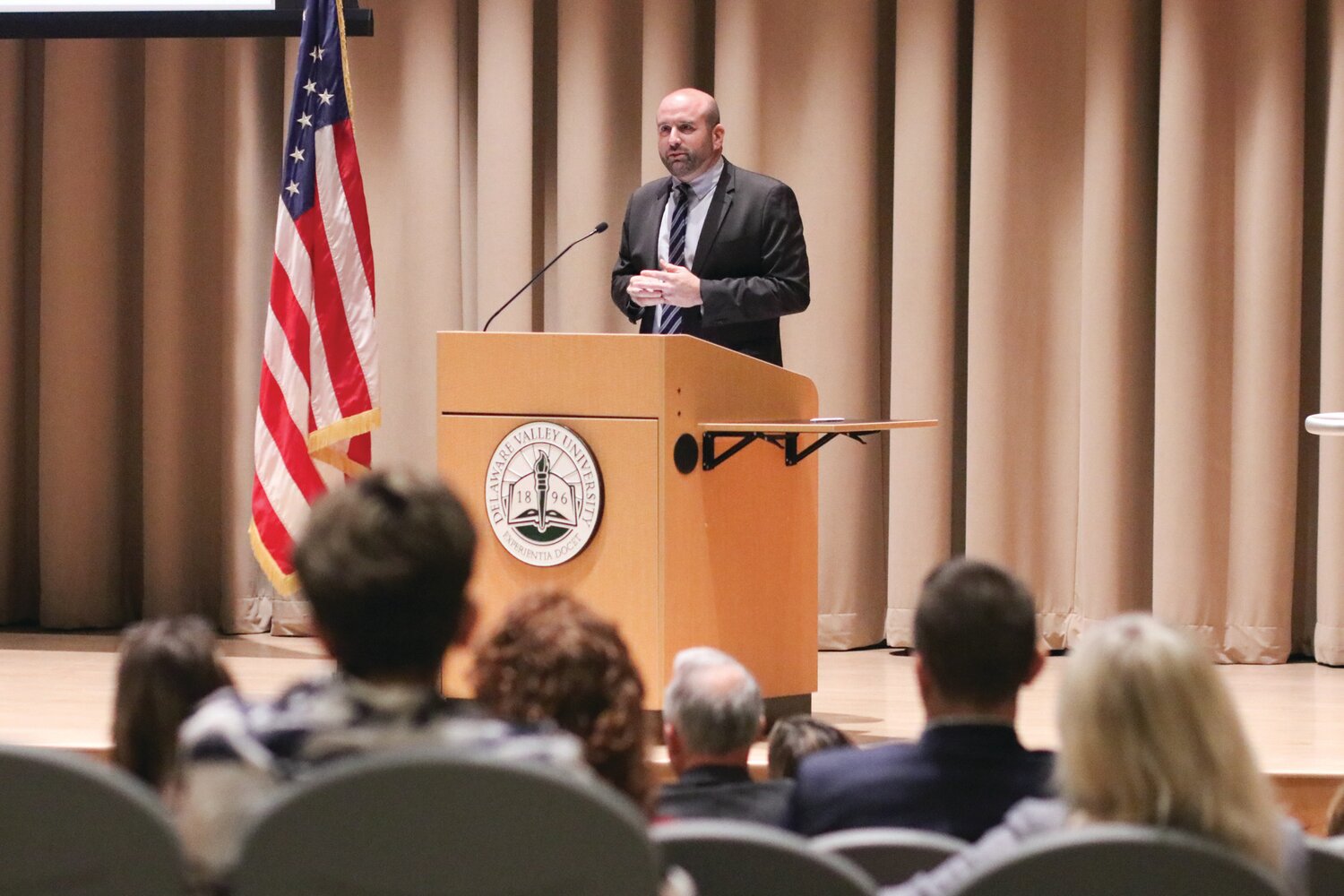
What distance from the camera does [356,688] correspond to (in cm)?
154

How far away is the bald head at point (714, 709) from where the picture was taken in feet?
7.32

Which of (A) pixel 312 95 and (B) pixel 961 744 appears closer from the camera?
(B) pixel 961 744

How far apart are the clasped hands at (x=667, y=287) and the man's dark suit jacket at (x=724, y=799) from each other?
2033 mm

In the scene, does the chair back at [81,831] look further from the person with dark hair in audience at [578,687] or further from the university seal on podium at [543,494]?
the university seal on podium at [543,494]

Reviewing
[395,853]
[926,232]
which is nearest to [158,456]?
[926,232]

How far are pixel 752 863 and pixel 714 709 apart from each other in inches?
26.7

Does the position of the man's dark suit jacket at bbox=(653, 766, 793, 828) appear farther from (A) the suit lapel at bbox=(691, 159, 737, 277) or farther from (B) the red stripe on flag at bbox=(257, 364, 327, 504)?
(B) the red stripe on flag at bbox=(257, 364, 327, 504)

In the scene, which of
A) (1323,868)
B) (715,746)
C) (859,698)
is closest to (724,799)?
(715,746)

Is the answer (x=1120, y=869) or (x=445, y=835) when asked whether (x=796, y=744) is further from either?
(x=445, y=835)

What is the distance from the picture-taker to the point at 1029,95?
5.73 meters

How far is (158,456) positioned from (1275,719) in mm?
3899

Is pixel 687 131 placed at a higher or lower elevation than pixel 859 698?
higher

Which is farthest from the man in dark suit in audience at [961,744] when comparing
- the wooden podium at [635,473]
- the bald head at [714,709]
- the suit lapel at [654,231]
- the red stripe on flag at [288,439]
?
the red stripe on flag at [288,439]

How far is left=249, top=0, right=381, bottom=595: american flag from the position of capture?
5.00m
